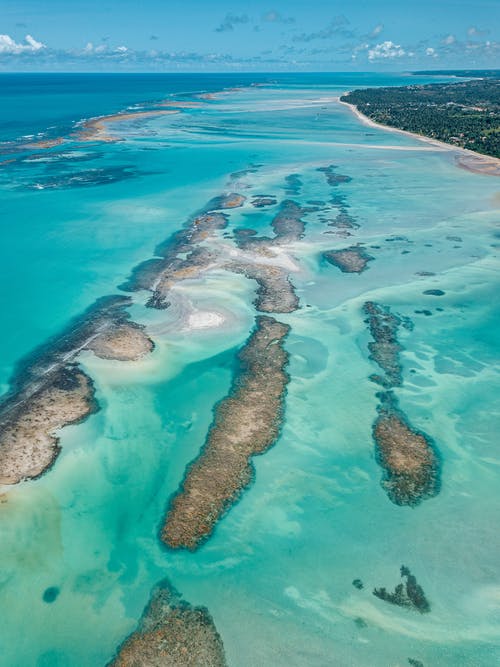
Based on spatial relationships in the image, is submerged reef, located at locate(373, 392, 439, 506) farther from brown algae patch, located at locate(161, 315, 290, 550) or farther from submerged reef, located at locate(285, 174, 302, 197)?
submerged reef, located at locate(285, 174, 302, 197)

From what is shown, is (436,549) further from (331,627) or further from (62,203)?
(62,203)

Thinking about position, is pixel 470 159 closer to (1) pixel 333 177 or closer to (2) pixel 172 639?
(1) pixel 333 177

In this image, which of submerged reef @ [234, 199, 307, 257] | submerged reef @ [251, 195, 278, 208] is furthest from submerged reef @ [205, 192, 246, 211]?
submerged reef @ [234, 199, 307, 257]

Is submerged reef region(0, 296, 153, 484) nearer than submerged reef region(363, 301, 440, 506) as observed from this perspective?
No

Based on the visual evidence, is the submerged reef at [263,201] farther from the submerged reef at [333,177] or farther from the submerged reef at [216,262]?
the submerged reef at [333,177]

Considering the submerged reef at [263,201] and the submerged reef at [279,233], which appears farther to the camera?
the submerged reef at [263,201]

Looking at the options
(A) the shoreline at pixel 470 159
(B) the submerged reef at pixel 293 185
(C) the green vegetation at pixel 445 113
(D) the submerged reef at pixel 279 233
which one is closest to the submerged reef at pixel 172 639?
(D) the submerged reef at pixel 279 233
